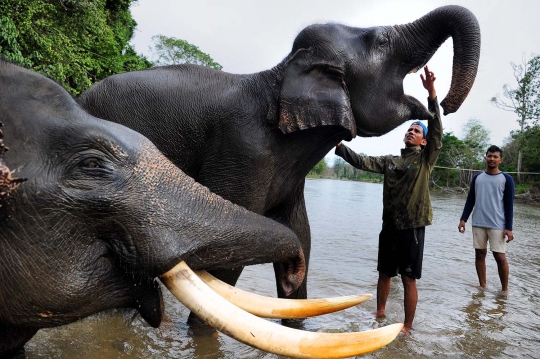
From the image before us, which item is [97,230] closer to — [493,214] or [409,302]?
[409,302]

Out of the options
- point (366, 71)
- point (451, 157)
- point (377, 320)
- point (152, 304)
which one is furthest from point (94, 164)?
point (451, 157)

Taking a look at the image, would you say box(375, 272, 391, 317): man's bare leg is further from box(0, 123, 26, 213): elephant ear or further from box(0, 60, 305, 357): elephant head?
box(0, 123, 26, 213): elephant ear

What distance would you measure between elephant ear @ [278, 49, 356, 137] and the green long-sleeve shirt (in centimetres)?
114

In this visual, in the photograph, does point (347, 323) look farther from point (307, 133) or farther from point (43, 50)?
point (43, 50)

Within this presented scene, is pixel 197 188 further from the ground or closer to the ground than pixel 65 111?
closer to the ground

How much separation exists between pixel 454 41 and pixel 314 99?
3.33 ft

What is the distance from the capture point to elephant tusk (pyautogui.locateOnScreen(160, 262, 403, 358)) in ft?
4.75

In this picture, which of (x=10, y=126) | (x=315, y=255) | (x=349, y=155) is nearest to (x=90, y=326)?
(x=10, y=126)

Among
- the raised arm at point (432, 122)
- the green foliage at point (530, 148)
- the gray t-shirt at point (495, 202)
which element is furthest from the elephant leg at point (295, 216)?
the green foliage at point (530, 148)

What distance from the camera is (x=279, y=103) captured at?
2.80 metres

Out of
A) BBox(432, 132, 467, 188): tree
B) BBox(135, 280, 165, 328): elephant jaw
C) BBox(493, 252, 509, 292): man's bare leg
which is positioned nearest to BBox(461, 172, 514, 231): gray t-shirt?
BBox(493, 252, 509, 292): man's bare leg

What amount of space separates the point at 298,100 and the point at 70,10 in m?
13.3

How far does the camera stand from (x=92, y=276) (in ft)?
5.14

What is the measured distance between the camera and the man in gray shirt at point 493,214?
543cm
